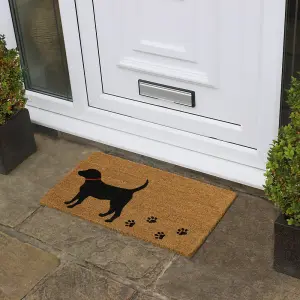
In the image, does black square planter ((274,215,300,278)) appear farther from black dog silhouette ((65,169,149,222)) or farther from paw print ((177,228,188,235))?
black dog silhouette ((65,169,149,222))

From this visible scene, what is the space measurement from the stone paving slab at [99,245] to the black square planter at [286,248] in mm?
353

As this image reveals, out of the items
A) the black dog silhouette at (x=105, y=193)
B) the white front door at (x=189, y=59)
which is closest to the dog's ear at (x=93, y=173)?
the black dog silhouette at (x=105, y=193)

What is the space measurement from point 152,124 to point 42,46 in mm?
621

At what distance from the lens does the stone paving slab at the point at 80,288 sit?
1830mm

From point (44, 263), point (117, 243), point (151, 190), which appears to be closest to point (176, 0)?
point (151, 190)

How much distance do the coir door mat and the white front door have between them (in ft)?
0.74

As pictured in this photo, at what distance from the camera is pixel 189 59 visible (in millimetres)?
2172

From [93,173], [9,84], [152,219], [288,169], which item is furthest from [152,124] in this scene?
[288,169]

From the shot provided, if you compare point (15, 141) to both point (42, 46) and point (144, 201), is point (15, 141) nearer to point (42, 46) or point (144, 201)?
point (42, 46)

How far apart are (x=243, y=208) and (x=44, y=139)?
99cm

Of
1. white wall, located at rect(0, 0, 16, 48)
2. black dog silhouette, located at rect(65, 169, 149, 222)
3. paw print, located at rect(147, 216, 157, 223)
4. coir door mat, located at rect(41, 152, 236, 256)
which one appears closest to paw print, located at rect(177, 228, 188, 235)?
coir door mat, located at rect(41, 152, 236, 256)

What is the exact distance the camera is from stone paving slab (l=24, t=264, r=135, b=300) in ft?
6.00

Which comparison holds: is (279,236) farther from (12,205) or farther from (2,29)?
(2,29)

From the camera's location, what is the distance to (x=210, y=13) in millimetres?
2029
